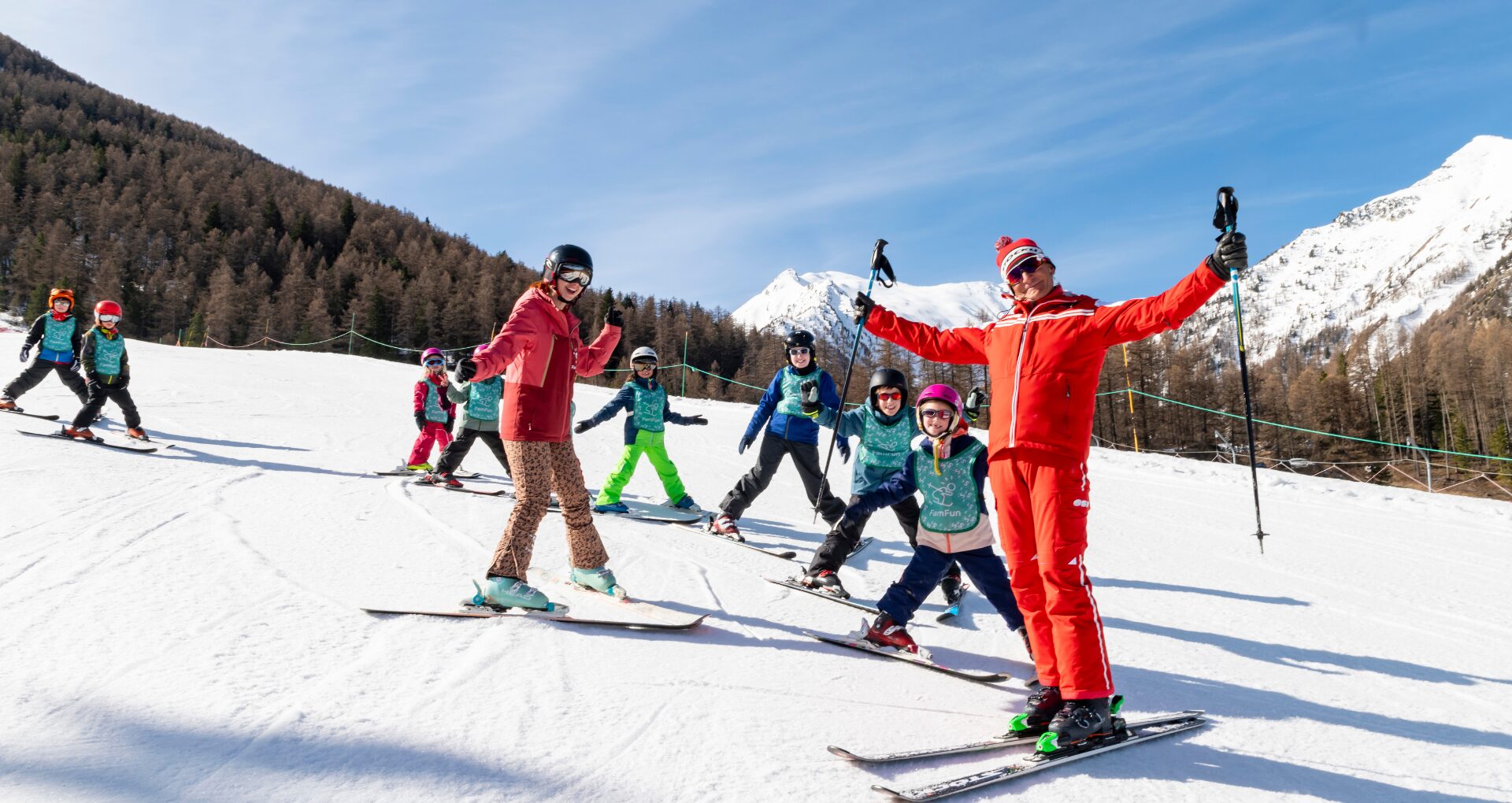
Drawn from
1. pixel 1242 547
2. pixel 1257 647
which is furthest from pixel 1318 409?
pixel 1257 647

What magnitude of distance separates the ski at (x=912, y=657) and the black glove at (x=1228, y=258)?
195 centimetres

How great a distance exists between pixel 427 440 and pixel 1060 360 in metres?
8.07

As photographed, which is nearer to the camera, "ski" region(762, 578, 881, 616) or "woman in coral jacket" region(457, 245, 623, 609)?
"woman in coral jacket" region(457, 245, 623, 609)

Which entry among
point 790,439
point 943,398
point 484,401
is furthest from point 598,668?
point 484,401

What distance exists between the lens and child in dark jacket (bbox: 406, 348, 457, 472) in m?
9.04

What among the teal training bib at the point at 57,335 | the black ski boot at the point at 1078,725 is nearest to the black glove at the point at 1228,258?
the black ski boot at the point at 1078,725

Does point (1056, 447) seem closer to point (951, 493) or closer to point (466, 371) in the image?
point (951, 493)

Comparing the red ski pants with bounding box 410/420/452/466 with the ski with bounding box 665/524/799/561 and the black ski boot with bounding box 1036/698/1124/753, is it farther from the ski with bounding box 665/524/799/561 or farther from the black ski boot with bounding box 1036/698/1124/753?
the black ski boot with bounding box 1036/698/1124/753

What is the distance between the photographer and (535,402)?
3.85 metres

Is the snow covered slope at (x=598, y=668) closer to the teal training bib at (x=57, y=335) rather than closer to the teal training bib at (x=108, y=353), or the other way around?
the teal training bib at (x=108, y=353)

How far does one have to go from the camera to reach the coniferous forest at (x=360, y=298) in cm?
5581

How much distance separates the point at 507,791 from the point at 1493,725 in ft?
13.1

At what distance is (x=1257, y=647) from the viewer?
4.26 m

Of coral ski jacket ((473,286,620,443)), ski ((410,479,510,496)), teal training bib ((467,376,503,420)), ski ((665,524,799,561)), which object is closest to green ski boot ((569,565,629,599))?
coral ski jacket ((473,286,620,443))
